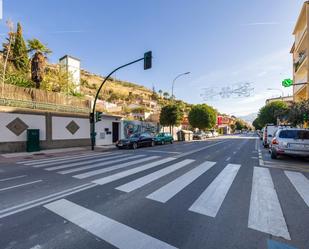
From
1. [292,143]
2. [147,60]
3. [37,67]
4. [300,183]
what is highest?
[37,67]

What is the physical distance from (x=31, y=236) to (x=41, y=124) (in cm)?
1509

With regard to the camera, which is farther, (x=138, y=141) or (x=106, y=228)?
(x=138, y=141)

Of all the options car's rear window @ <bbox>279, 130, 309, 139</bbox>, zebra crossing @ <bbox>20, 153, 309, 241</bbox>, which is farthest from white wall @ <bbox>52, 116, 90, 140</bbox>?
car's rear window @ <bbox>279, 130, 309, 139</bbox>

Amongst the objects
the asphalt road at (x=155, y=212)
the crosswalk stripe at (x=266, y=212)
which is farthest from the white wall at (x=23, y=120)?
the crosswalk stripe at (x=266, y=212)

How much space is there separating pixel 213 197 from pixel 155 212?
164cm

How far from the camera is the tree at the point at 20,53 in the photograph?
2711 centimetres

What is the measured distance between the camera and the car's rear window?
9922 mm

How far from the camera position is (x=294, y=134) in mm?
10117

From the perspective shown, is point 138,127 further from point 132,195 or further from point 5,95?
point 132,195

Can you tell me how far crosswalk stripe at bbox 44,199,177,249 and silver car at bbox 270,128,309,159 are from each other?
383 inches

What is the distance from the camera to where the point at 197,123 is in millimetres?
45656

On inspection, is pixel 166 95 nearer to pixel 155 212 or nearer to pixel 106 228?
pixel 155 212

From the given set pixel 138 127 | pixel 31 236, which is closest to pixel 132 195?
pixel 31 236

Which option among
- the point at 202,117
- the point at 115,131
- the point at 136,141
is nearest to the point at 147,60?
the point at 136,141
